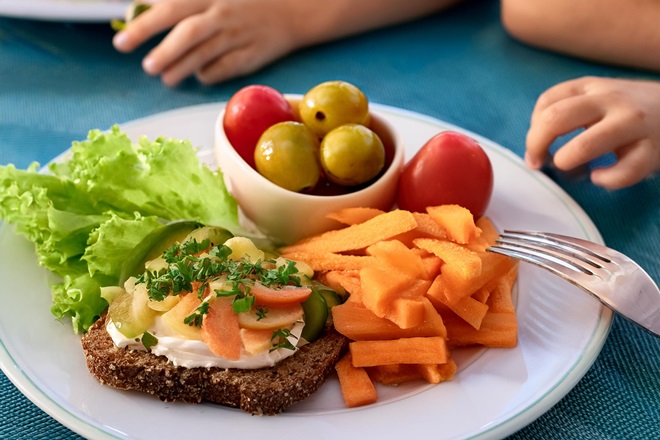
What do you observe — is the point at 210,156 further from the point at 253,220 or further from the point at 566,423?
the point at 566,423

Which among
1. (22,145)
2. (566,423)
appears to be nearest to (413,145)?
(566,423)

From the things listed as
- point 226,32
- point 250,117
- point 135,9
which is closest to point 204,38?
point 226,32

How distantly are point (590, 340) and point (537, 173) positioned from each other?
0.66 m

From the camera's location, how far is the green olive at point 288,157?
1.75m

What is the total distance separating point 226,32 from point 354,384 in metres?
1.62

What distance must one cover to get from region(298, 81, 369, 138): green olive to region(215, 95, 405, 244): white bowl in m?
0.14

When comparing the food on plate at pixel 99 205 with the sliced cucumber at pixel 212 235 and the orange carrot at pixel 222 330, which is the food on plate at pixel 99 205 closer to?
the sliced cucumber at pixel 212 235

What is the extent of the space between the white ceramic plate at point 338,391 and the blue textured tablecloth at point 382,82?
0.67 feet

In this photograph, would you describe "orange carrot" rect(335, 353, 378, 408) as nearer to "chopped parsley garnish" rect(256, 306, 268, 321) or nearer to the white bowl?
"chopped parsley garnish" rect(256, 306, 268, 321)

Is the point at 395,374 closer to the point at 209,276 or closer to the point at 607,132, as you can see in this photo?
the point at 209,276

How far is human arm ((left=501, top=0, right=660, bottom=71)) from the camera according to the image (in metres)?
2.47

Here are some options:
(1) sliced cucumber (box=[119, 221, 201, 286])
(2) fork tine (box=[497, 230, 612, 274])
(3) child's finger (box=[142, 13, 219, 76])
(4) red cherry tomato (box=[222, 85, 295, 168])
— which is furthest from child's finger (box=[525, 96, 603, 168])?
(3) child's finger (box=[142, 13, 219, 76])

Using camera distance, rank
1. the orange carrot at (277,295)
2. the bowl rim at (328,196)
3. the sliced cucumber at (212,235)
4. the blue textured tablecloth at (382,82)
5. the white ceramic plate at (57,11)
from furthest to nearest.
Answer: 1. the white ceramic plate at (57,11)
2. the blue textured tablecloth at (382,82)
3. the bowl rim at (328,196)
4. the sliced cucumber at (212,235)
5. the orange carrot at (277,295)

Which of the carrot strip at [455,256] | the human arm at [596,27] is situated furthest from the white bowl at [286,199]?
the human arm at [596,27]
